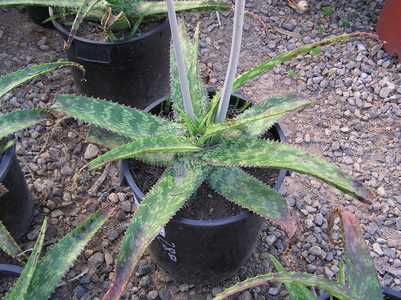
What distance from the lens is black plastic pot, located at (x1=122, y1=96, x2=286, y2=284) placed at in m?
1.35

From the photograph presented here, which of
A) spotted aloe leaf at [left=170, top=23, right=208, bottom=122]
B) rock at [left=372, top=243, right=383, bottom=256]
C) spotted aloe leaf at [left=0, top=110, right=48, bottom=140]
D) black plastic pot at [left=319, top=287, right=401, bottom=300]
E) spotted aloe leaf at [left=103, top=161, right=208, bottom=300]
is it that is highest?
spotted aloe leaf at [left=170, top=23, right=208, bottom=122]

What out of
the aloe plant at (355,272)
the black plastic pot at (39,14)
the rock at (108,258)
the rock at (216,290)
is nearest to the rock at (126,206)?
the rock at (108,258)

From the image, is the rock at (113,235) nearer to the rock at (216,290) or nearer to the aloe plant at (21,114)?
the rock at (216,290)

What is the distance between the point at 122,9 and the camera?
1815mm

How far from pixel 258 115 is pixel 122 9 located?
79cm

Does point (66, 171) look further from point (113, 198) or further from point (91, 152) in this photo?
point (113, 198)

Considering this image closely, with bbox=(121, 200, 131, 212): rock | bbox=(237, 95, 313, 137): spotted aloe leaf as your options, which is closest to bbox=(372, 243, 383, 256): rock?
bbox=(237, 95, 313, 137): spotted aloe leaf

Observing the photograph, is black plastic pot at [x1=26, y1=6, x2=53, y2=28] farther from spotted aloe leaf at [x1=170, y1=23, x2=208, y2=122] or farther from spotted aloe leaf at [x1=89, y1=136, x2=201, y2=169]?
spotted aloe leaf at [x1=89, y1=136, x2=201, y2=169]

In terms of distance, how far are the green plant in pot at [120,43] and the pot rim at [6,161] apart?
1.52 feet

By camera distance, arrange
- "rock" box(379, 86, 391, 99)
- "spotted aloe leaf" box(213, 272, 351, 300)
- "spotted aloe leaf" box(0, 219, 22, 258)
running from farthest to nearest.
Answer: "rock" box(379, 86, 391, 99), "spotted aloe leaf" box(0, 219, 22, 258), "spotted aloe leaf" box(213, 272, 351, 300)

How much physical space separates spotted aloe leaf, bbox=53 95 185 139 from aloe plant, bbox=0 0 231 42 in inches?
15.5

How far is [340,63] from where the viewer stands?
2.31 m

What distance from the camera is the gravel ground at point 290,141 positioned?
1.70 meters

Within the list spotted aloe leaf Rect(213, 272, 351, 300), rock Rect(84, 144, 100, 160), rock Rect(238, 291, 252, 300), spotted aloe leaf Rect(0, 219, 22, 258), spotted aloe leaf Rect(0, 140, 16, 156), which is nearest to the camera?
spotted aloe leaf Rect(213, 272, 351, 300)
